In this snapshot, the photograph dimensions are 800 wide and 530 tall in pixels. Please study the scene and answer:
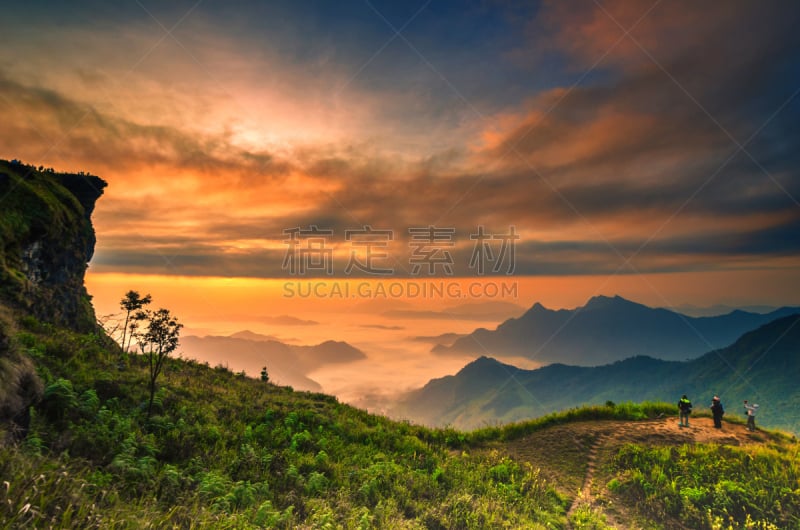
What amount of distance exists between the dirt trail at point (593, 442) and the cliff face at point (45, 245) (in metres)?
29.2

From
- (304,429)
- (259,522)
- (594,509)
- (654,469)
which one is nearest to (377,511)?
(259,522)

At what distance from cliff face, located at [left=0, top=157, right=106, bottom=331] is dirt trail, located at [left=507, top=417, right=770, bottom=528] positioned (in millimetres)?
29180

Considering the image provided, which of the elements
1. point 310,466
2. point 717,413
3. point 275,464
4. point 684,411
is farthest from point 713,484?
point 275,464

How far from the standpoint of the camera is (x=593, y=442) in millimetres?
A: 20844

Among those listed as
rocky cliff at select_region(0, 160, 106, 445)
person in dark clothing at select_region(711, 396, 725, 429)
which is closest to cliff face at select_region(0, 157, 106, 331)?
rocky cliff at select_region(0, 160, 106, 445)

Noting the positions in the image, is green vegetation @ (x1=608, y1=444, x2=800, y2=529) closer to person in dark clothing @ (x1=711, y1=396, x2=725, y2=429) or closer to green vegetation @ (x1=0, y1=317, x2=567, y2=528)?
person in dark clothing @ (x1=711, y1=396, x2=725, y2=429)

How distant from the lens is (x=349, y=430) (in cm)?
1917

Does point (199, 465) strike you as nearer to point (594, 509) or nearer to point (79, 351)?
point (79, 351)

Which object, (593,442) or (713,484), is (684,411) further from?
(713,484)

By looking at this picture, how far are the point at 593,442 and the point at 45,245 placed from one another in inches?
1466

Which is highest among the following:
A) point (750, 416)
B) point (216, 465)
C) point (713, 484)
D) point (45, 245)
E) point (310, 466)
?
point (45, 245)

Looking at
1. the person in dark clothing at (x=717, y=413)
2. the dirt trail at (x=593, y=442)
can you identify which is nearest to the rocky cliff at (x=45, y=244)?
the dirt trail at (x=593, y=442)

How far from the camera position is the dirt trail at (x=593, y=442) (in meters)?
17.1

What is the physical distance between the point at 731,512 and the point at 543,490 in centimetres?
668
